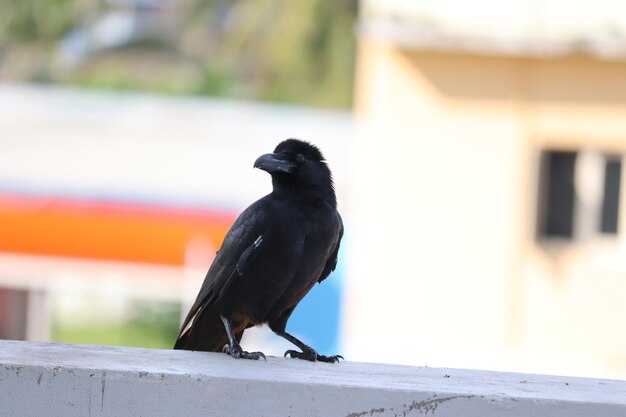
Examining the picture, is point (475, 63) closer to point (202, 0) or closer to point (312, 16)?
point (312, 16)

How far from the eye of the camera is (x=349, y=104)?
30391mm

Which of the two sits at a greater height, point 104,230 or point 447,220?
point 447,220

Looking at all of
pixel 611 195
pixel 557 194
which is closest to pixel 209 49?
pixel 557 194

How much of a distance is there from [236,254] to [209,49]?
32.4 meters

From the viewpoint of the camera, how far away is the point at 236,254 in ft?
14.5

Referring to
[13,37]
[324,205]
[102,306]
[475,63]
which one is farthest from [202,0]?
[324,205]

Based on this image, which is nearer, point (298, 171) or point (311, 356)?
point (311, 356)

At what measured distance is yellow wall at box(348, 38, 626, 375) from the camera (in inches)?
523

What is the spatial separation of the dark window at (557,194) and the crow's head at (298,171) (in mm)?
9128

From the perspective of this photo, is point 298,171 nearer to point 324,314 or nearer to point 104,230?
point 324,314

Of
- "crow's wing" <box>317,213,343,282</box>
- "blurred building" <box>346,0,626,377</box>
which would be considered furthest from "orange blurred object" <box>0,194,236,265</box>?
"crow's wing" <box>317,213,343,282</box>

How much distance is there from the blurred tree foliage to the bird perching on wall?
61.9ft

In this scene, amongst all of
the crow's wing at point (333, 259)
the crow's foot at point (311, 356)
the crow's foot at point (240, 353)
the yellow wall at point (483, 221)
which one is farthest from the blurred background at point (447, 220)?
the crow's foot at point (240, 353)

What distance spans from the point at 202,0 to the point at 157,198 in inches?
529
